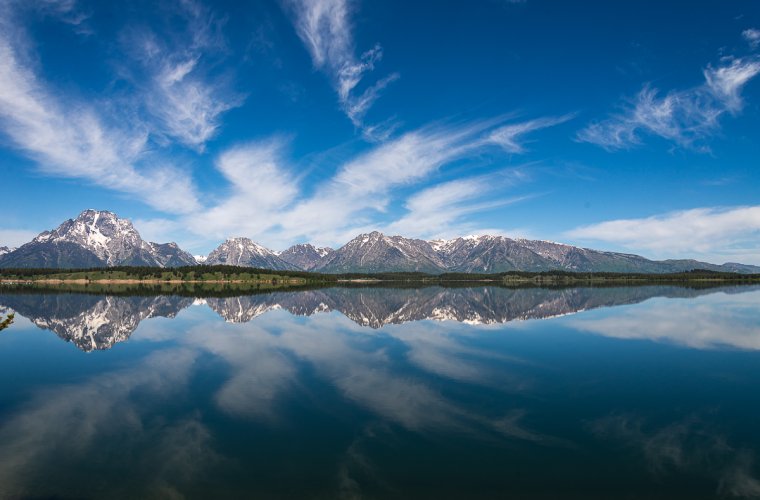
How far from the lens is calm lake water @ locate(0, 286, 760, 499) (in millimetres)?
15258

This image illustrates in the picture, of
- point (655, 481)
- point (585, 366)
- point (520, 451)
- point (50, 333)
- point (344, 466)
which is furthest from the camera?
point (50, 333)

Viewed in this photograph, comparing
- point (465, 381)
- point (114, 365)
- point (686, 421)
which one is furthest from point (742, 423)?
point (114, 365)

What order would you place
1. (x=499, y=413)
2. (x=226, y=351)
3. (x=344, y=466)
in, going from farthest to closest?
(x=226, y=351) < (x=499, y=413) < (x=344, y=466)

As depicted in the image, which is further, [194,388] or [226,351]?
[226,351]

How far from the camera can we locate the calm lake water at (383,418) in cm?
1526

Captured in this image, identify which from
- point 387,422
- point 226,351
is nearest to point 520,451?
point 387,422

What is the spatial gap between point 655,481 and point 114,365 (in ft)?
125

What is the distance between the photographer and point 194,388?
2859cm

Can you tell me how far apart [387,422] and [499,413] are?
5983 mm

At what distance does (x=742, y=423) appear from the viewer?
826 inches

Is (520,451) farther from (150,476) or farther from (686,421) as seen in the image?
(150,476)

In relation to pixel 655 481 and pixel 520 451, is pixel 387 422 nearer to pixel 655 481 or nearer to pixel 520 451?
pixel 520 451

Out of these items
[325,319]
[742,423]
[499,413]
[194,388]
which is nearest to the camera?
[742,423]

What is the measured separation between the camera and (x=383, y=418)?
22.0 m
